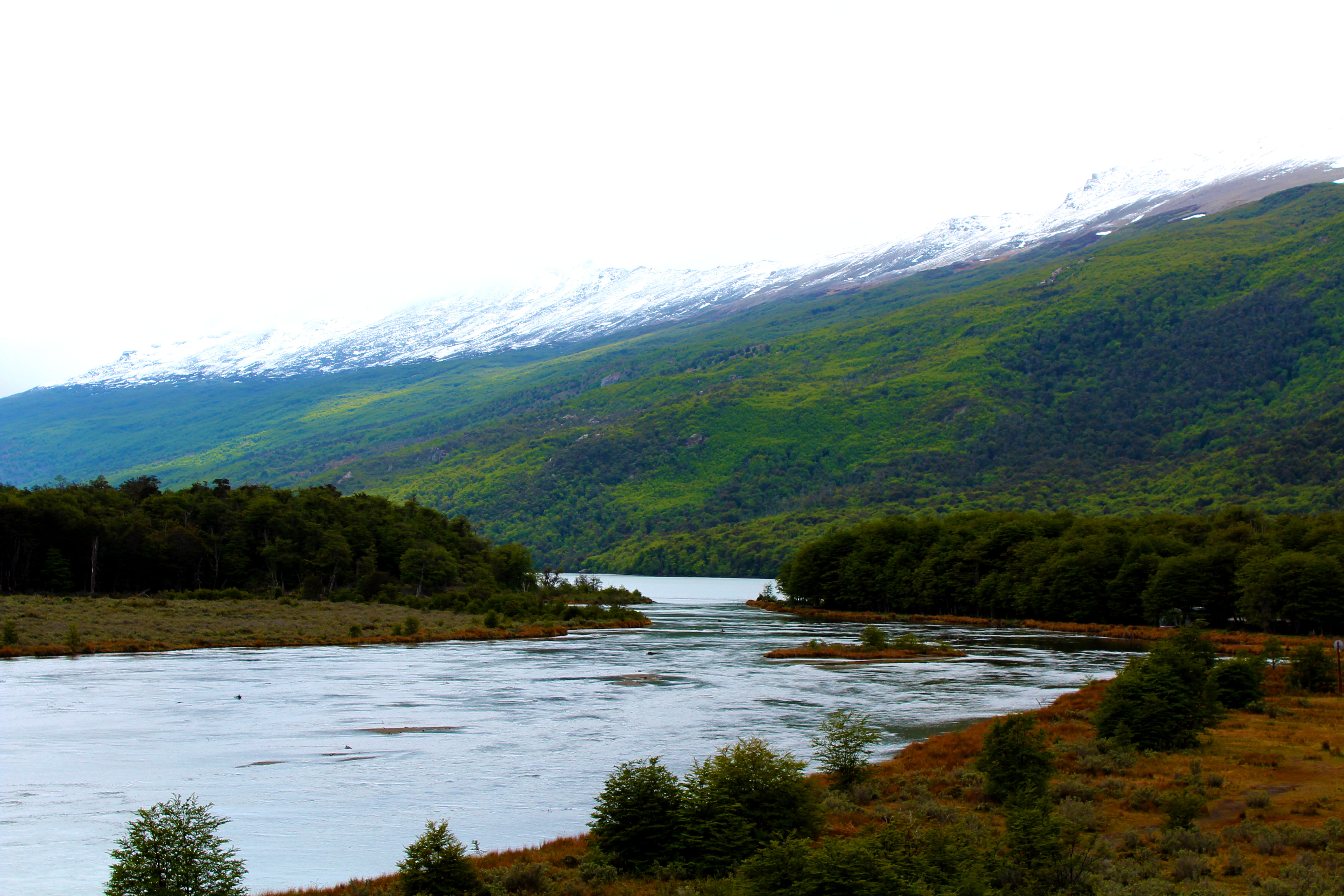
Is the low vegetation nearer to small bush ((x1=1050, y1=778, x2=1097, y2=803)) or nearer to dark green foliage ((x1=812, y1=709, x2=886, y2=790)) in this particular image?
dark green foliage ((x1=812, y1=709, x2=886, y2=790))

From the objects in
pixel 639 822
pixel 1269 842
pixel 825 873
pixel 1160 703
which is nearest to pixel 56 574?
pixel 639 822

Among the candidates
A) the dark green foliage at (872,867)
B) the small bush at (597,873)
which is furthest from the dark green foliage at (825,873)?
the small bush at (597,873)

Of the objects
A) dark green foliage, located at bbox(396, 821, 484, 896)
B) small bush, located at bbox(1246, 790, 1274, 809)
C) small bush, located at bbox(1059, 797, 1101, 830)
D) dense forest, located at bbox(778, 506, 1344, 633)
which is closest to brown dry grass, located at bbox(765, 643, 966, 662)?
dense forest, located at bbox(778, 506, 1344, 633)

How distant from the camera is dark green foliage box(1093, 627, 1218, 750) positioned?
34.8m

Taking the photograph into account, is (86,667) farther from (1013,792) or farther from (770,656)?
(1013,792)

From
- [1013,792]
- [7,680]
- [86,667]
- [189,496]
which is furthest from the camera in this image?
[189,496]

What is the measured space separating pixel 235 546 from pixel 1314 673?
102213mm

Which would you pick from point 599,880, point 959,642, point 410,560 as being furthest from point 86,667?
point 410,560

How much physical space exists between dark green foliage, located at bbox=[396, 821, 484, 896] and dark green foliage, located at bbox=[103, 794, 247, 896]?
8.93 feet

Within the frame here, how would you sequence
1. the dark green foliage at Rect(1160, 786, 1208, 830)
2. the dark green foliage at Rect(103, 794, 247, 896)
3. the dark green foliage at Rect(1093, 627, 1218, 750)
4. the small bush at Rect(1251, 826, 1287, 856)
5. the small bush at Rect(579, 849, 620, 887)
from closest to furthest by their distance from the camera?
the dark green foliage at Rect(103, 794, 247, 896) < the small bush at Rect(579, 849, 620, 887) < the small bush at Rect(1251, 826, 1287, 856) < the dark green foliage at Rect(1160, 786, 1208, 830) < the dark green foliage at Rect(1093, 627, 1218, 750)

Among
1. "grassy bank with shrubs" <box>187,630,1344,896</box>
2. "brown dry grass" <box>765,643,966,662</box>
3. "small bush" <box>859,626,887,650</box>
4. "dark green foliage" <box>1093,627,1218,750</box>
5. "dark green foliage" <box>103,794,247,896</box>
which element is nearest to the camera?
"dark green foliage" <box>103,794,247,896</box>

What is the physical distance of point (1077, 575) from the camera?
107 metres

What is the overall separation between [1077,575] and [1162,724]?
76.4 metres

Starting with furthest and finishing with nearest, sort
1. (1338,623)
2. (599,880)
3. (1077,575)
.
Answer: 1. (1077,575)
2. (1338,623)
3. (599,880)
